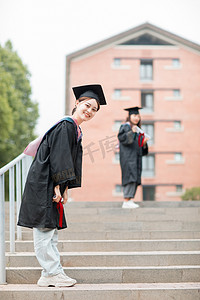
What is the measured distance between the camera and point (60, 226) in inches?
149

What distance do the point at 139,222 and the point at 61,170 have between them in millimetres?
2234

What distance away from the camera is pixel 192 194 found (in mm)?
24578

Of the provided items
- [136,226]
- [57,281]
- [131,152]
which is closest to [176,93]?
[131,152]

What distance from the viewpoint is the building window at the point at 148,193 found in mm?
27141

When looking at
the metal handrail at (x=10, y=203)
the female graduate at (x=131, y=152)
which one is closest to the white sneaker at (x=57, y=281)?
the metal handrail at (x=10, y=203)

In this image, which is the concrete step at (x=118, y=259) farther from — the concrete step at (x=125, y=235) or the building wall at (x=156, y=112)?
the building wall at (x=156, y=112)

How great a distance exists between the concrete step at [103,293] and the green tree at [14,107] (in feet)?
51.9

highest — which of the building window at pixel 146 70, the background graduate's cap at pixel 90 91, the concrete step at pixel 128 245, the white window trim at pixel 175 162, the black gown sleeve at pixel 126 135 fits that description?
the building window at pixel 146 70

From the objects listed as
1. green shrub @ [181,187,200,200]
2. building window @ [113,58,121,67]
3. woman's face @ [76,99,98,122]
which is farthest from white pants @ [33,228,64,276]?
building window @ [113,58,121,67]

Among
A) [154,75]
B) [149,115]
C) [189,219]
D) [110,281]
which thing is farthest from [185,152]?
[110,281]

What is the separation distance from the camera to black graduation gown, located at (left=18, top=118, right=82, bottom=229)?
3.62 metres

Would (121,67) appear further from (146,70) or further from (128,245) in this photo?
(128,245)

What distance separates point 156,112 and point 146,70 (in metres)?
2.96

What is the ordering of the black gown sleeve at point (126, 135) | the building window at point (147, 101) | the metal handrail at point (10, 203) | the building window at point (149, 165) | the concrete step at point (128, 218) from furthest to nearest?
the building window at point (147, 101) < the building window at point (149, 165) < the black gown sleeve at point (126, 135) < the concrete step at point (128, 218) < the metal handrail at point (10, 203)
